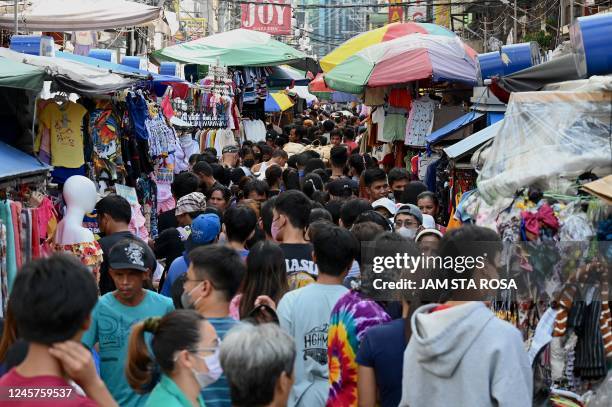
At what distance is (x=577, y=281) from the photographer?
5.45 m

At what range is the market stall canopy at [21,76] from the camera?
7.12 m

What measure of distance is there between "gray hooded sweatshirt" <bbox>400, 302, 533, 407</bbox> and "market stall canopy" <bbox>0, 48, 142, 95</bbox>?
515 centimetres

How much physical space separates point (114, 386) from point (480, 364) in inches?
77.3

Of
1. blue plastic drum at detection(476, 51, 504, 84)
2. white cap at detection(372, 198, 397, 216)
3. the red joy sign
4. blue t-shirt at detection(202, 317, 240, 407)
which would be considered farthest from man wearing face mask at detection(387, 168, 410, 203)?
the red joy sign

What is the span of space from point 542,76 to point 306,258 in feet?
10.1

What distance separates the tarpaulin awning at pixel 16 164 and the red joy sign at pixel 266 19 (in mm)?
32026

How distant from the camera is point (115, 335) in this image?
4840mm

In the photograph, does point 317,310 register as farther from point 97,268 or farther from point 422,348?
point 97,268

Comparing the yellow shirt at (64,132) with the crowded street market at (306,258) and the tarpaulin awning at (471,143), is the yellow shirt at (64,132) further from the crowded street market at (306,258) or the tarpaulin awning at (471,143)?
the tarpaulin awning at (471,143)

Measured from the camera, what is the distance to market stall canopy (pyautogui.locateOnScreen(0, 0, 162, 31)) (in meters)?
12.1

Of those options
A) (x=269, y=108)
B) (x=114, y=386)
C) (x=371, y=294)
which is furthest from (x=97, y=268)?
(x=269, y=108)

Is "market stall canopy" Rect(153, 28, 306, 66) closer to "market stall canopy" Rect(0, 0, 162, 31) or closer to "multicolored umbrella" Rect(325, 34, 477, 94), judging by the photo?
"multicolored umbrella" Rect(325, 34, 477, 94)

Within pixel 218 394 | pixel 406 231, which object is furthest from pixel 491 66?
pixel 218 394

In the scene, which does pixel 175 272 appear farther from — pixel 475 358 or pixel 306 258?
pixel 475 358
